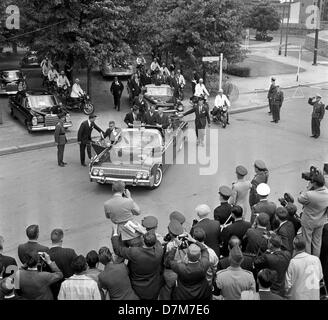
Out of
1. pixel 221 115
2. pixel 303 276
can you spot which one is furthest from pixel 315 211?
pixel 221 115

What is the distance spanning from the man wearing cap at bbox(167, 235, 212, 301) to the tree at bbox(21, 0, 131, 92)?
52.0 ft

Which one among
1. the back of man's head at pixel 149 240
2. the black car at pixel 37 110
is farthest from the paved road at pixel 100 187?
the back of man's head at pixel 149 240

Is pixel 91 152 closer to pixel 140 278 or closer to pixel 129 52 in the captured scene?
pixel 129 52

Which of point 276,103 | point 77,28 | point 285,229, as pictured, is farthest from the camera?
point 77,28

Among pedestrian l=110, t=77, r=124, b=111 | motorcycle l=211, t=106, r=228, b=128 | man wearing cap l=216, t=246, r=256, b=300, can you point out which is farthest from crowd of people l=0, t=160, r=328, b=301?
pedestrian l=110, t=77, r=124, b=111

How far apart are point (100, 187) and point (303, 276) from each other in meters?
7.60

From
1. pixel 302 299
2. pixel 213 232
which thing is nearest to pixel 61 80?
pixel 213 232

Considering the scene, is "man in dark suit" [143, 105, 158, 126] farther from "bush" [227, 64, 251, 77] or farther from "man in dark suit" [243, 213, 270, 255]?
"bush" [227, 64, 251, 77]

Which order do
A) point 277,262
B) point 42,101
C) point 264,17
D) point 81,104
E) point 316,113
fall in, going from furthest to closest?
1. point 264,17
2. point 81,104
3. point 42,101
4. point 316,113
5. point 277,262

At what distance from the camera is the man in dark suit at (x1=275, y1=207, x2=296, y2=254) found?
7386mm

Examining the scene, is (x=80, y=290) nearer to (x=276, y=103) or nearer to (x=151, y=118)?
(x=151, y=118)

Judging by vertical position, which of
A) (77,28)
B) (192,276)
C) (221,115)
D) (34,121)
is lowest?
(221,115)

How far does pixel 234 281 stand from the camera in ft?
19.5

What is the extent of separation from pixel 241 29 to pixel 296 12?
4966cm
